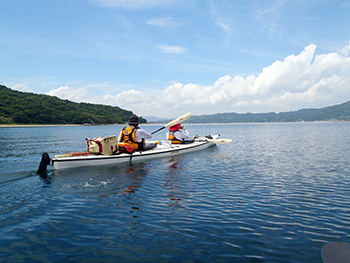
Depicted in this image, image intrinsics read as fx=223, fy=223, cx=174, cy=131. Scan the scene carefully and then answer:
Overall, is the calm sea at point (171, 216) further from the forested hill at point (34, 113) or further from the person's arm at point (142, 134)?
the forested hill at point (34, 113)

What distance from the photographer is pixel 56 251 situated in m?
4.49

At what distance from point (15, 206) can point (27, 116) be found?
362 ft

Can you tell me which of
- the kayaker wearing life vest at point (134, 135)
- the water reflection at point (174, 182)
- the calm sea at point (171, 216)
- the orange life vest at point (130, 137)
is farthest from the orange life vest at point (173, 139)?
the calm sea at point (171, 216)

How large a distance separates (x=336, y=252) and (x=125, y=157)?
11283 mm

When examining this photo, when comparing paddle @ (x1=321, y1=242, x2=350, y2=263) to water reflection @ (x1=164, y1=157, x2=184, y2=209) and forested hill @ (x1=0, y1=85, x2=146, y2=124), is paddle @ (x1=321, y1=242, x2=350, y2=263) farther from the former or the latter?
forested hill @ (x1=0, y1=85, x2=146, y2=124)

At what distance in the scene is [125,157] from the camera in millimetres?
13789

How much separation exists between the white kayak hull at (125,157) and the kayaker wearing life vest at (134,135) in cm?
56

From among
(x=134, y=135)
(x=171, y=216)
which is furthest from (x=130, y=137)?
(x=171, y=216)

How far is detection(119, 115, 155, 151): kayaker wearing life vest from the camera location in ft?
44.4

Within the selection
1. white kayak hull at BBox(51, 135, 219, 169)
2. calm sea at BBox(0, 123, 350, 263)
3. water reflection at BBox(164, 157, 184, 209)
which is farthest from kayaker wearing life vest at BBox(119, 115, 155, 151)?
calm sea at BBox(0, 123, 350, 263)

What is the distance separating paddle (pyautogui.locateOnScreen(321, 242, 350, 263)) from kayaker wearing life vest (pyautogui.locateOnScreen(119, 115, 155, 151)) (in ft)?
34.5

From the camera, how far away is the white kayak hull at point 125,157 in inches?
464

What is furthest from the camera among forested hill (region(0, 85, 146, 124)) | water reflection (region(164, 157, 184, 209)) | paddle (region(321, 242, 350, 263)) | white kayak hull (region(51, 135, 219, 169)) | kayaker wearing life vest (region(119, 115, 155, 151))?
forested hill (region(0, 85, 146, 124))

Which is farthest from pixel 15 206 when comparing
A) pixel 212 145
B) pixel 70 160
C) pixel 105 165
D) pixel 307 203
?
pixel 212 145
